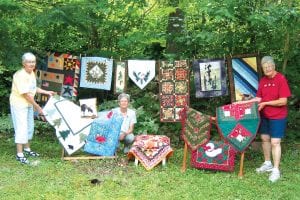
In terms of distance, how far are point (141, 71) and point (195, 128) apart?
1.65 meters

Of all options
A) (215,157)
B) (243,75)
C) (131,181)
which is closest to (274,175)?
(215,157)

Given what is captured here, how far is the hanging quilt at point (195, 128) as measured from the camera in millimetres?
6137

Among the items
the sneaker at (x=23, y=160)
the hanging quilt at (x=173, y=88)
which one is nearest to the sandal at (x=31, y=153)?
the sneaker at (x=23, y=160)

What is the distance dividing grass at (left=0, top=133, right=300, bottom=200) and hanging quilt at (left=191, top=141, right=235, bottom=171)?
87mm

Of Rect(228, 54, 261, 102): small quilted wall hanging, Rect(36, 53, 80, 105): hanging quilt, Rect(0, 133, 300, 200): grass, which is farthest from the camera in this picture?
Rect(36, 53, 80, 105): hanging quilt

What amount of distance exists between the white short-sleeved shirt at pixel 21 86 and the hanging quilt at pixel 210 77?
101 inches

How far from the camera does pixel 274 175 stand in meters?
5.75

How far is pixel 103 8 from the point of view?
23.7ft

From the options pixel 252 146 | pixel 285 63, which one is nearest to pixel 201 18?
pixel 285 63

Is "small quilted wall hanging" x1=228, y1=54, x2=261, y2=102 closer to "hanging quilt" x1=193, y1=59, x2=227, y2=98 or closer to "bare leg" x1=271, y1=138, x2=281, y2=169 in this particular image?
"hanging quilt" x1=193, y1=59, x2=227, y2=98

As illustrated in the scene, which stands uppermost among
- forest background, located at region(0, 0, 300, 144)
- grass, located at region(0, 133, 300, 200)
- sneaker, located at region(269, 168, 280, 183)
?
forest background, located at region(0, 0, 300, 144)

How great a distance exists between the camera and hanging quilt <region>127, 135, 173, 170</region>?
6.25 meters

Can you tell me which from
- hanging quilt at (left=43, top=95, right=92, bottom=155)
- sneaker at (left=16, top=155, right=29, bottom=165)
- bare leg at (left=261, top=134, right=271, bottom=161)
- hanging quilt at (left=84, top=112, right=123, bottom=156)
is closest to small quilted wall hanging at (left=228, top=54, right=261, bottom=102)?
bare leg at (left=261, top=134, right=271, bottom=161)

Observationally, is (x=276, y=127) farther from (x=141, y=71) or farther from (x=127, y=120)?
(x=141, y=71)
